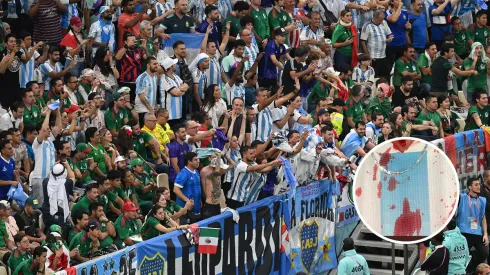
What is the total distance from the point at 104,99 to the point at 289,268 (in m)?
3.92

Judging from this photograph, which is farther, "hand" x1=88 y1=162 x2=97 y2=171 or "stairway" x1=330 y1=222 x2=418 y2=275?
"stairway" x1=330 y1=222 x2=418 y2=275

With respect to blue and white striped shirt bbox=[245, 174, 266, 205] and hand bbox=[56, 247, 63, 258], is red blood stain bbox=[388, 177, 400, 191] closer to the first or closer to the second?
hand bbox=[56, 247, 63, 258]

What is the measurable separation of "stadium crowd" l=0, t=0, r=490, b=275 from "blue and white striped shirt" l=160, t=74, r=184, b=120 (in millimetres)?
22

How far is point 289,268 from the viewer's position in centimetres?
1798

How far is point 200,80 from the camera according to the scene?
20062mm

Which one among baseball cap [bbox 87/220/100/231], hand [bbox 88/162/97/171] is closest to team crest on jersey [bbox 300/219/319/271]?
hand [bbox 88/162/97/171]

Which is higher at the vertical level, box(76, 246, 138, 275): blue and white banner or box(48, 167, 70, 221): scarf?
box(48, 167, 70, 221): scarf

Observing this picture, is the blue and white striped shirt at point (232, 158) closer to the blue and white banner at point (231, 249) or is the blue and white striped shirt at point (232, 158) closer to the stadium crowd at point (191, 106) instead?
the stadium crowd at point (191, 106)

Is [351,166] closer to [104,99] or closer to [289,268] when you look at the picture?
[289,268]

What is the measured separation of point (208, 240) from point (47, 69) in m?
4.34

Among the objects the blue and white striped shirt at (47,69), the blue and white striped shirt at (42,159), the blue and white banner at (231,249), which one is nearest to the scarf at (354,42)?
the blue and white banner at (231,249)

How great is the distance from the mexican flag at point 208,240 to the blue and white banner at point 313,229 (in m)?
1.99

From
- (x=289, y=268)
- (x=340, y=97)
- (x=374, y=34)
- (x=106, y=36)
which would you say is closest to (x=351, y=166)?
(x=289, y=268)

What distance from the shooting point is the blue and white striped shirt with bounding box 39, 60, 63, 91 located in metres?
18.7
